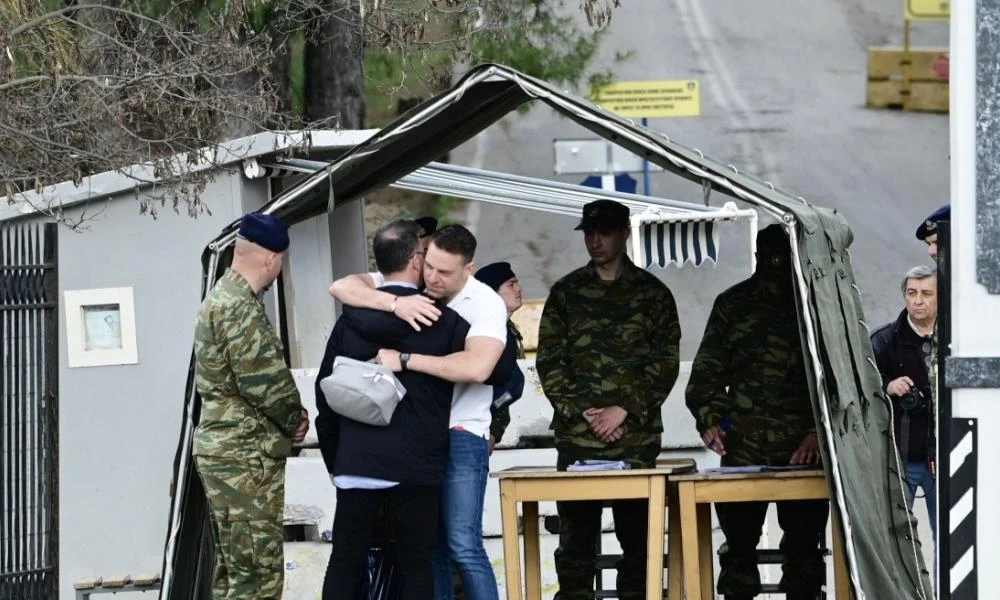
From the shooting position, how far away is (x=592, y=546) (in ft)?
24.8

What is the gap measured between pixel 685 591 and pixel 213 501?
2.08m

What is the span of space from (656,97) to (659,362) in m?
13.4

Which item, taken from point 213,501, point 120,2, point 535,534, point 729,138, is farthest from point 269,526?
point 729,138

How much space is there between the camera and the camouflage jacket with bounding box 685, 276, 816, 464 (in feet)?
24.1

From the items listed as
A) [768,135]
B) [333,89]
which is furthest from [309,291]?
[768,135]

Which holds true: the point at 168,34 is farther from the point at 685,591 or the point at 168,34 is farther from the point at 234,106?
the point at 685,591

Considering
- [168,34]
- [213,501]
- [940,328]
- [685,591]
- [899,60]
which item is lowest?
[685,591]

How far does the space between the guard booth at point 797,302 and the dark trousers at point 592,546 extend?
1153 millimetres

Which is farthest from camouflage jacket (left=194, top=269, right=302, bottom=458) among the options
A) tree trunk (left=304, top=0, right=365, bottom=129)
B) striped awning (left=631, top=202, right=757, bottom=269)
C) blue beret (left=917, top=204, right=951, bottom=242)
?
tree trunk (left=304, top=0, right=365, bottom=129)

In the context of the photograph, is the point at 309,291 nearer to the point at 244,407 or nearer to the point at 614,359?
the point at 614,359

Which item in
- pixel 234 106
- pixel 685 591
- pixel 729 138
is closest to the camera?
pixel 685 591

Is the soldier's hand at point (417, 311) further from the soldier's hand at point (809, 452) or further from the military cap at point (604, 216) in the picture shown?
the soldier's hand at point (809, 452)

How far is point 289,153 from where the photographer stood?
8703 mm

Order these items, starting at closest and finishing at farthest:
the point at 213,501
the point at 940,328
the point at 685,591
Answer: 1. the point at 940,328
2. the point at 213,501
3. the point at 685,591
